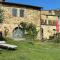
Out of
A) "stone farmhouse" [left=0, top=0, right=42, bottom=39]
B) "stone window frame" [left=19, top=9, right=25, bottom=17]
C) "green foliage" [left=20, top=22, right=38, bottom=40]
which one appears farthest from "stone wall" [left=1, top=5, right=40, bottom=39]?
"green foliage" [left=20, top=22, right=38, bottom=40]

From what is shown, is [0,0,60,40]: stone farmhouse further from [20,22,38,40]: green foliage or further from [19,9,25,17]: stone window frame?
[20,22,38,40]: green foliage

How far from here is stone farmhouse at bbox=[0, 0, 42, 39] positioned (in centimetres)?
5004

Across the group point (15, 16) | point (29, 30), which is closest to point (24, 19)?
point (15, 16)

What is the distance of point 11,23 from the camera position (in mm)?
51094

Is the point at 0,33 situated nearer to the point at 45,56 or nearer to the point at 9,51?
the point at 9,51

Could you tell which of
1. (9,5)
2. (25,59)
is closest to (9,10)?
(9,5)

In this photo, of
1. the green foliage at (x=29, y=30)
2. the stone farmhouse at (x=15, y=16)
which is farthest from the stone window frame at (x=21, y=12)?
the green foliage at (x=29, y=30)

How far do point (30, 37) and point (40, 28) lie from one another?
5.69m

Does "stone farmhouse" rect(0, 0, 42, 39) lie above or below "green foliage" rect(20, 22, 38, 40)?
above

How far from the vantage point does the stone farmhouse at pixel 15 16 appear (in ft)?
164

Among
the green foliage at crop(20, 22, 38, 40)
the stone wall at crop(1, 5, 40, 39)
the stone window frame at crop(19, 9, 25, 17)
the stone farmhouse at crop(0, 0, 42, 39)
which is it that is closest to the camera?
the stone farmhouse at crop(0, 0, 42, 39)

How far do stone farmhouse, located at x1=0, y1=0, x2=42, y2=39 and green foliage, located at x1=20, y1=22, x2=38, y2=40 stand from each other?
84cm

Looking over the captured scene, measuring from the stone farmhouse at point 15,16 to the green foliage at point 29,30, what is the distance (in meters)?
0.84

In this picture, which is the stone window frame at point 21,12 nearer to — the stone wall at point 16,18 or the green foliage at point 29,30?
the stone wall at point 16,18
